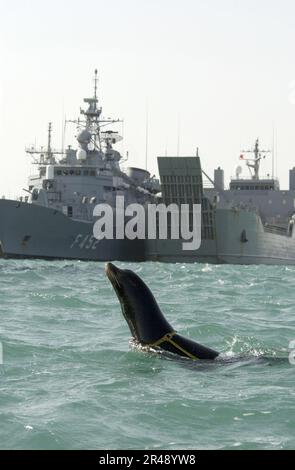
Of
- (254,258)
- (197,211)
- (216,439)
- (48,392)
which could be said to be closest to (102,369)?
(48,392)

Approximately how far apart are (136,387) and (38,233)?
5586 centimetres

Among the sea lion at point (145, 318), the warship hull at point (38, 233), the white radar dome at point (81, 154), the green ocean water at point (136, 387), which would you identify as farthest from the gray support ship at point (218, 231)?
the sea lion at point (145, 318)

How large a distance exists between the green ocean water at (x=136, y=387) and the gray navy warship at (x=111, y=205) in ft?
152

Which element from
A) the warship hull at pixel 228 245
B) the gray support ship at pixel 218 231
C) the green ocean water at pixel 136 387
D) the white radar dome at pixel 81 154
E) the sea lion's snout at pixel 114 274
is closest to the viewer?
the green ocean water at pixel 136 387

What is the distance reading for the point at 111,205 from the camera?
237 ft

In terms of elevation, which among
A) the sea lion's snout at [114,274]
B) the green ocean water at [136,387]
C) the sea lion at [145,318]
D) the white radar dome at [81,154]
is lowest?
the green ocean water at [136,387]

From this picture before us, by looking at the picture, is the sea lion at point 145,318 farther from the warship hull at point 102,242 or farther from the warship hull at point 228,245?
the warship hull at point 228,245

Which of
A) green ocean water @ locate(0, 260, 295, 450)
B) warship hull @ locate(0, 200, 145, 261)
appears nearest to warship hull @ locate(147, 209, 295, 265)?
warship hull @ locate(0, 200, 145, 261)

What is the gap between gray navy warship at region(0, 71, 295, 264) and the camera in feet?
216

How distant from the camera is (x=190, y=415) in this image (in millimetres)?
9781

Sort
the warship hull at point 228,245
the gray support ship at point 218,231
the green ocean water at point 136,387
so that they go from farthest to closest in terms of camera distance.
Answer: the warship hull at point 228,245, the gray support ship at point 218,231, the green ocean water at point 136,387

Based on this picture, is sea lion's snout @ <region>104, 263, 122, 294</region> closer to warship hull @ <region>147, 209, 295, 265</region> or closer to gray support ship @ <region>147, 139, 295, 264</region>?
gray support ship @ <region>147, 139, 295, 264</region>

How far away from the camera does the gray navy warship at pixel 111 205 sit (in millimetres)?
65938

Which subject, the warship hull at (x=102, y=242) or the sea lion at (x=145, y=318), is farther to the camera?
the warship hull at (x=102, y=242)
